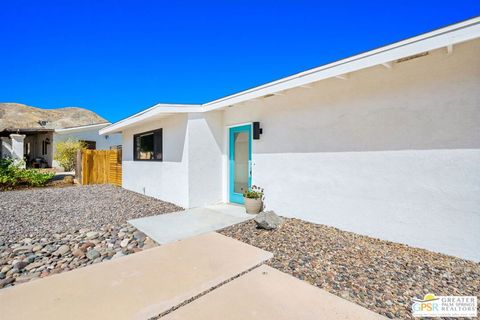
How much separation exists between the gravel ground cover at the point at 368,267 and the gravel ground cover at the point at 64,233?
254 cm

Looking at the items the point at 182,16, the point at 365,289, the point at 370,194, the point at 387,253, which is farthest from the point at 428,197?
the point at 182,16

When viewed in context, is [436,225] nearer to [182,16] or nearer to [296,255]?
[296,255]

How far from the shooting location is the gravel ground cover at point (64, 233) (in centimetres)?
350

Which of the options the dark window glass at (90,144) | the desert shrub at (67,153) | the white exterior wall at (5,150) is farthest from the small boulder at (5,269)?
the dark window glass at (90,144)

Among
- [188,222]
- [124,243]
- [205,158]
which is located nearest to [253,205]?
[188,222]

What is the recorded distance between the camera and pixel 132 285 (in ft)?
8.85

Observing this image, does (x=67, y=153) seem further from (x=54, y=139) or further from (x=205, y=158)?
(x=205, y=158)

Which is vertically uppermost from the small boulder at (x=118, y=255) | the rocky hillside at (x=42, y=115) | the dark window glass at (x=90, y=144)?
the rocky hillside at (x=42, y=115)

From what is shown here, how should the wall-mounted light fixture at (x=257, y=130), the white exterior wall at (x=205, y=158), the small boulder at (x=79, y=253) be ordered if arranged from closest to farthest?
the small boulder at (x=79, y=253) → the wall-mounted light fixture at (x=257, y=130) → the white exterior wall at (x=205, y=158)

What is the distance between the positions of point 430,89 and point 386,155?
123cm

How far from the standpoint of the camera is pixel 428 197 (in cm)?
362

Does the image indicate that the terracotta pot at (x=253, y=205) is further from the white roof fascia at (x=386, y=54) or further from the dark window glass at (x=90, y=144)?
the dark window glass at (x=90, y=144)

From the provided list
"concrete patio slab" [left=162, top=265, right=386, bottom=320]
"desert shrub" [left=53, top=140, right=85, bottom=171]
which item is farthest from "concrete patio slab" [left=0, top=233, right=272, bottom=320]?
"desert shrub" [left=53, top=140, right=85, bottom=171]

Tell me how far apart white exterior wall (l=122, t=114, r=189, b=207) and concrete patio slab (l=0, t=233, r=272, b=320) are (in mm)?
3445
